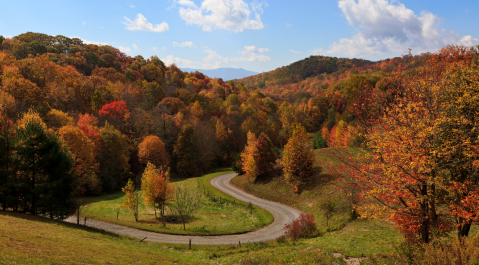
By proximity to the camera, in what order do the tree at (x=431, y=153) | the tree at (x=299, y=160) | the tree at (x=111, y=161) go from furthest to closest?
1. the tree at (x=111, y=161)
2. the tree at (x=299, y=160)
3. the tree at (x=431, y=153)

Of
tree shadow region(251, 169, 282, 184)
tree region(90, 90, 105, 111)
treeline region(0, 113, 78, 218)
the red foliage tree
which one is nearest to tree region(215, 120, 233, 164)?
the red foliage tree

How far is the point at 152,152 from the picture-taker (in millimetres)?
56125

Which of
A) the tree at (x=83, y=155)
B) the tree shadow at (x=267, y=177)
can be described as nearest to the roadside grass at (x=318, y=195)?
the tree shadow at (x=267, y=177)

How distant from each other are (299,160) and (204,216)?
17.7 metres

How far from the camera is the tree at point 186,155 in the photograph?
2416 inches

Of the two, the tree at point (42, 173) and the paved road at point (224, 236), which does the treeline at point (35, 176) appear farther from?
the paved road at point (224, 236)

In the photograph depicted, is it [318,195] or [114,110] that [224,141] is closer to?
[114,110]

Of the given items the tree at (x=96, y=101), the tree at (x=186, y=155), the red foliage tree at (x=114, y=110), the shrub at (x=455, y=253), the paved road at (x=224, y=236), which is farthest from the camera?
the tree at (x=96, y=101)

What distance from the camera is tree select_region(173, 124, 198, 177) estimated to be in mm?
61375

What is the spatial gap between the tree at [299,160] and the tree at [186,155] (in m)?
29.2

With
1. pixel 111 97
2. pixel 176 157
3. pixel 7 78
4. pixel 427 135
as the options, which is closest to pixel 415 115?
pixel 427 135

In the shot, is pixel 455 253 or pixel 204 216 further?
pixel 204 216

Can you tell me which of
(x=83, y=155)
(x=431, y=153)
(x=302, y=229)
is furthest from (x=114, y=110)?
(x=431, y=153)

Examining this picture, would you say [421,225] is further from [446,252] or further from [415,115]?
[415,115]
